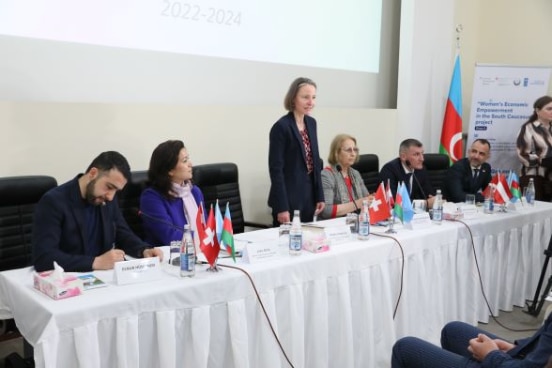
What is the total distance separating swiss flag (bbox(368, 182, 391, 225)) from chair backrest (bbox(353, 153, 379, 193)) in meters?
1.61

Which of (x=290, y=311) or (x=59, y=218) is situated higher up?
(x=59, y=218)

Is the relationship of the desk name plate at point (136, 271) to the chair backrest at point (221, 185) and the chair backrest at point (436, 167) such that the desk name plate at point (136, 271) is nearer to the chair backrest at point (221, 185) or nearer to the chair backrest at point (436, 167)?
the chair backrest at point (221, 185)

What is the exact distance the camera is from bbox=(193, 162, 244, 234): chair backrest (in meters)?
3.32

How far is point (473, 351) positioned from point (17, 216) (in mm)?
2027

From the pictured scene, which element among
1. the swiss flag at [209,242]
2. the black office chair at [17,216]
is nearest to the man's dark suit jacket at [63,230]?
the swiss flag at [209,242]

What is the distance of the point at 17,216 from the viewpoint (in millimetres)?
2494

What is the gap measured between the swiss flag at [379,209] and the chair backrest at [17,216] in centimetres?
161


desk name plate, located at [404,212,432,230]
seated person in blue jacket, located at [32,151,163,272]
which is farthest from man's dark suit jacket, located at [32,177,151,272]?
desk name plate, located at [404,212,432,230]

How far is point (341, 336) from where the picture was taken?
231 cm

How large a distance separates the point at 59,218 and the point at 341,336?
4.09 ft

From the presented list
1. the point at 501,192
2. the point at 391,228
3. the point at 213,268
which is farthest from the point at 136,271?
the point at 501,192

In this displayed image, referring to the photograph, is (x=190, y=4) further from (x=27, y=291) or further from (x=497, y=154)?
(x=497, y=154)

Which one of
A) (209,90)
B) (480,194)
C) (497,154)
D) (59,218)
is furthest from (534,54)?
(59,218)

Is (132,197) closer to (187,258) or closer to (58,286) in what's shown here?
(187,258)
